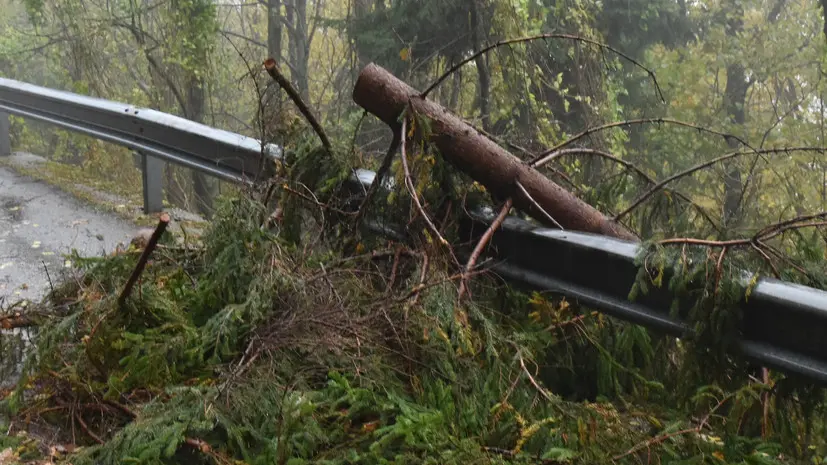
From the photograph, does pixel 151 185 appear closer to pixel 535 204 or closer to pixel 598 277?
pixel 535 204

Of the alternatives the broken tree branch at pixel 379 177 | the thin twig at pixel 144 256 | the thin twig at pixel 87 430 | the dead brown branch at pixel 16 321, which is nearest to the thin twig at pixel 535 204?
the broken tree branch at pixel 379 177

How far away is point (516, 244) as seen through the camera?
3764mm

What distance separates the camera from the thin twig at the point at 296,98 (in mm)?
3895

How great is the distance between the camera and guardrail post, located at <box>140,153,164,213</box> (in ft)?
22.7

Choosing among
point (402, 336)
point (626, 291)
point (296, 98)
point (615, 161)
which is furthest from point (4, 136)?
point (626, 291)

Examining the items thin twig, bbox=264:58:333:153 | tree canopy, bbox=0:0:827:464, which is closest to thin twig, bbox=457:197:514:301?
tree canopy, bbox=0:0:827:464

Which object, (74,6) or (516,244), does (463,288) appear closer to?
(516,244)

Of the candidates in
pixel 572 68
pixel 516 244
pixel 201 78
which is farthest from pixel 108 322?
pixel 201 78

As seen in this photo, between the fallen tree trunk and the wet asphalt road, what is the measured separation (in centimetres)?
213

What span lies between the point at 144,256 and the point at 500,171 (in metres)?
1.96

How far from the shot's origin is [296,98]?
4.18 m

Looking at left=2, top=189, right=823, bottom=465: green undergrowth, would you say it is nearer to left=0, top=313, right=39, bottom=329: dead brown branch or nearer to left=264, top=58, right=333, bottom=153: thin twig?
left=0, top=313, right=39, bottom=329: dead brown branch

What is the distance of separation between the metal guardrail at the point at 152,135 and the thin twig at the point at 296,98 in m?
0.38

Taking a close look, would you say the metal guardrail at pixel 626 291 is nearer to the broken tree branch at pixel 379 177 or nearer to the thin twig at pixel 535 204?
the thin twig at pixel 535 204
